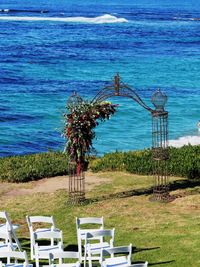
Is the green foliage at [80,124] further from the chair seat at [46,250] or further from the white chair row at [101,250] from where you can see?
the chair seat at [46,250]

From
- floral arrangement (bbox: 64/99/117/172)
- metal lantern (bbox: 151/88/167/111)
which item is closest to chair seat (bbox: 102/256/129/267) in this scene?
floral arrangement (bbox: 64/99/117/172)

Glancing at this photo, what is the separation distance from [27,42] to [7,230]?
7215 centimetres

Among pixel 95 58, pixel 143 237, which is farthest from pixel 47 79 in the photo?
pixel 143 237

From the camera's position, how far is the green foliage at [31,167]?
26797mm

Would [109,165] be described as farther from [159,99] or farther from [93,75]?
[93,75]

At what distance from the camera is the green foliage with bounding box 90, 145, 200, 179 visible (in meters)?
26.4

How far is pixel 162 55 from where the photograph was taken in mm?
82188

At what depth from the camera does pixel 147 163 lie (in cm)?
2748

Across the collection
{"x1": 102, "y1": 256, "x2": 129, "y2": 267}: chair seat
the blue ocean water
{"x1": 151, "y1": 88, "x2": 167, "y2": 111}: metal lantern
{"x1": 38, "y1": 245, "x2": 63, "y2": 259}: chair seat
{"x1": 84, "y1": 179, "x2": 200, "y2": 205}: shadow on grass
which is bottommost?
{"x1": 102, "y1": 256, "x2": 129, "y2": 267}: chair seat

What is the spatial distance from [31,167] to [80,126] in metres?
5.51

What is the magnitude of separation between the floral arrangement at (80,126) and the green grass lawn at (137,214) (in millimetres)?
1604

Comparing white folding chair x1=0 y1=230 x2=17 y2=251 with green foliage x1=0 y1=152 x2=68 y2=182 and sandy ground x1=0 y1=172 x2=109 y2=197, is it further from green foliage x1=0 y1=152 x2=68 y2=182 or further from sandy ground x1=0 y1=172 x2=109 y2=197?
green foliage x1=0 y1=152 x2=68 y2=182

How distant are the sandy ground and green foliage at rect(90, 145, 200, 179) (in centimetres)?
116

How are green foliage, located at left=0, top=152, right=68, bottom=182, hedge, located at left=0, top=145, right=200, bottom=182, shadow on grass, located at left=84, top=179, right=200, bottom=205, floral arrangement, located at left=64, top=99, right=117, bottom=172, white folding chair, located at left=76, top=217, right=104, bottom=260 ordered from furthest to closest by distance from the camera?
green foliage, located at left=0, top=152, right=68, bottom=182 → hedge, located at left=0, top=145, right=200, bottom=182 → shadow on grass, located at left=84, top=179, right=200, bottom=205 → floral arrangement, located at left=64, top=99, right=117, bottom=172 → white folding chair, located at left=76, top=217, right=104, bottom=260
